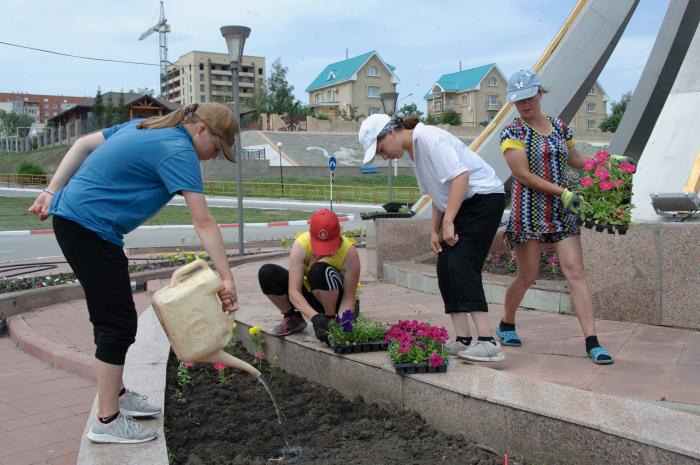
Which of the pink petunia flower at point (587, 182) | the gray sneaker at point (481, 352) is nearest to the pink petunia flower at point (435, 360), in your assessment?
the gray sneaker at point (481, 352)

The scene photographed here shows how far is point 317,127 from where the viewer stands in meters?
72.1

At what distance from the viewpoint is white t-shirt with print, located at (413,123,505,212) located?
11.8 feet

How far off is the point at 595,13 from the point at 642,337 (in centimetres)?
580

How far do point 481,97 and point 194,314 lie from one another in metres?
88.8

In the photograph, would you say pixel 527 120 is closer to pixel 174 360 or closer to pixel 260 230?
pixel 174 360

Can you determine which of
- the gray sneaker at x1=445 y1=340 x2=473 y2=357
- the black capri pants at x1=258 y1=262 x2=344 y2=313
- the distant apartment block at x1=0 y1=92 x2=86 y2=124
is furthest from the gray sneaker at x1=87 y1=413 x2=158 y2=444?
the distant apartment block at x1=0 y1=92 x2=86 y2=124

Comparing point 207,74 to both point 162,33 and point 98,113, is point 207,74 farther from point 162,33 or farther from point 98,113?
point 98,113

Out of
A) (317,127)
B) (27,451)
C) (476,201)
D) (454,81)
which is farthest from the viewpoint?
(454,81)

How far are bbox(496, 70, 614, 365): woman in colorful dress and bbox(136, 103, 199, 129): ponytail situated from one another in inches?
70.3

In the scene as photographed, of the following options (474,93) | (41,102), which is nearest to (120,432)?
(474,93)

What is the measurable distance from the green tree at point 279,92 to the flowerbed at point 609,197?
8428cm

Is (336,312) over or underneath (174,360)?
over

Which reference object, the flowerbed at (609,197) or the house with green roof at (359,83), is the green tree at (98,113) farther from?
the flowerbed at (609,197)

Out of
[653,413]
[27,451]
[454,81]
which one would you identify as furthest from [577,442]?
[454,81]
